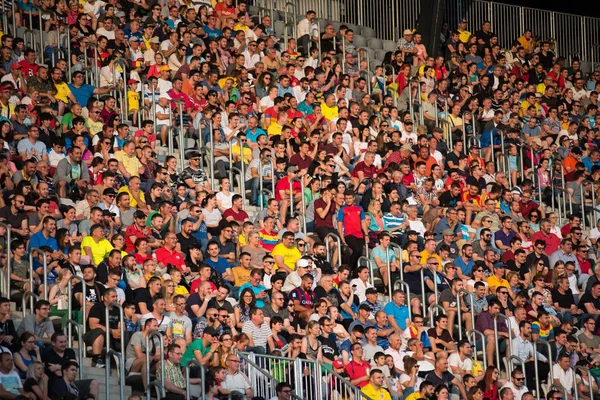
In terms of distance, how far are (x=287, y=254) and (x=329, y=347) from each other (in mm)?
1982

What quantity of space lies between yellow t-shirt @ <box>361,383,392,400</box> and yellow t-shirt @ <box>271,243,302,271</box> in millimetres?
2404

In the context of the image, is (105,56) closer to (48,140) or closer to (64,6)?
(64,6)

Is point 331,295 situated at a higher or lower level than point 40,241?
lower

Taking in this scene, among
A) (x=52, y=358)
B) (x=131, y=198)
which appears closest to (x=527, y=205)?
(x=131, y=198)

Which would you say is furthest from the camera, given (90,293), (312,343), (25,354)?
(312,343)

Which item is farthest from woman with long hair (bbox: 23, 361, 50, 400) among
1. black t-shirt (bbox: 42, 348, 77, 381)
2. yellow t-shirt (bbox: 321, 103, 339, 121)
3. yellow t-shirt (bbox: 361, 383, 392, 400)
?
yellow t-shirt (bbox: 321, 103, 339, 121)

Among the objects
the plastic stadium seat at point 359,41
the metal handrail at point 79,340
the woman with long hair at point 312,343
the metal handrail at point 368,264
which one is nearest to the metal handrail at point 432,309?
the metal handrail at point 368,264

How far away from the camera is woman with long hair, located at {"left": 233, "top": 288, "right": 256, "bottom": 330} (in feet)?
50.6

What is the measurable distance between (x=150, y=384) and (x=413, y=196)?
763 centimetres

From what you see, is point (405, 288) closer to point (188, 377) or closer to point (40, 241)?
point (188, 377)

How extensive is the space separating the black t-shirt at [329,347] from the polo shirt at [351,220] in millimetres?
2701

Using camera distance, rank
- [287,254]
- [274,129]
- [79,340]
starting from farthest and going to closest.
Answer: [274,129] → [287,254] → [79,340]

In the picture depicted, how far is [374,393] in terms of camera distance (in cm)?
1533

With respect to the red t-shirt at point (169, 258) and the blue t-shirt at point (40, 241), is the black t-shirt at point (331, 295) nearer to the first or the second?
the red t-shirt at point (169, 258)
